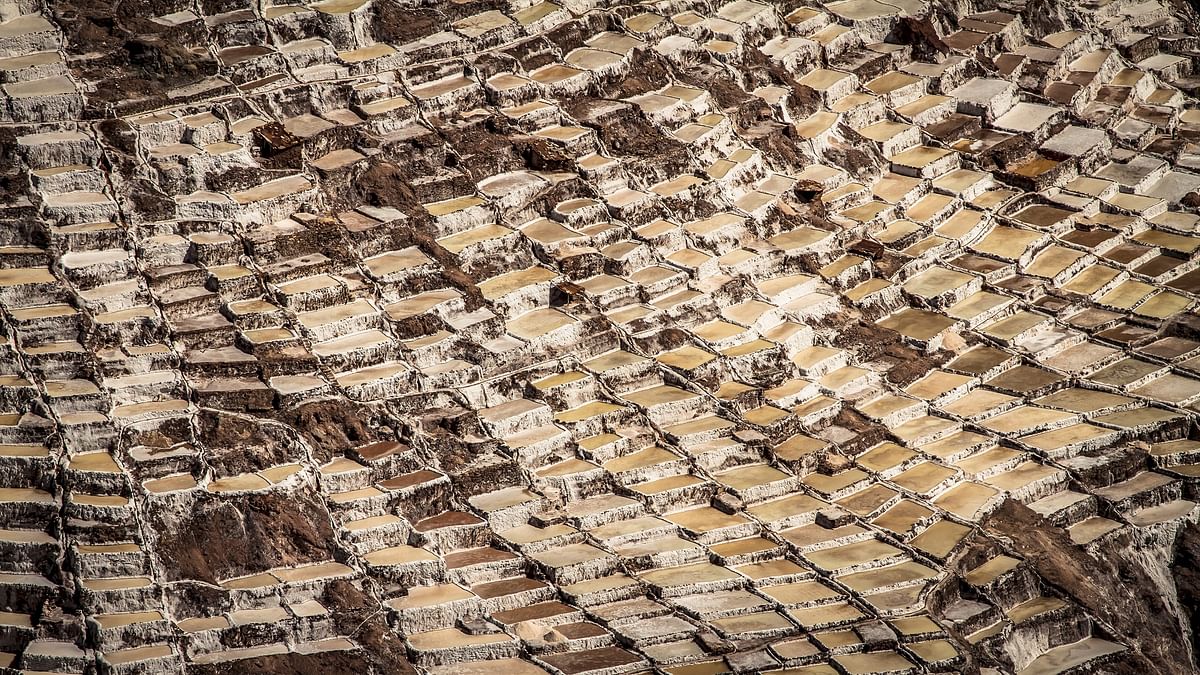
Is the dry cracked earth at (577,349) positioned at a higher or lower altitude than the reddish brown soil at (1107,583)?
higher

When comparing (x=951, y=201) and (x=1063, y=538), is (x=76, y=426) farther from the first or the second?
(x=951, y=201)

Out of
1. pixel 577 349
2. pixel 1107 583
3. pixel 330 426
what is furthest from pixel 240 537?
pixel 1107 583

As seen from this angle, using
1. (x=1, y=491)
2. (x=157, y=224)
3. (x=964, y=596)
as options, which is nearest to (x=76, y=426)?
(x=1, y=491)

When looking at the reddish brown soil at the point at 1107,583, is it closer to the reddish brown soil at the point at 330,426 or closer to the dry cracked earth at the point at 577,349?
the dry cracked earth at the point at 577,349

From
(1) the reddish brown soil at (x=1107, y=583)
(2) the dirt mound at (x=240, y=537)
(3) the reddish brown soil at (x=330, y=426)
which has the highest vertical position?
(3) the reddish brown soil at (x=330, y=426)

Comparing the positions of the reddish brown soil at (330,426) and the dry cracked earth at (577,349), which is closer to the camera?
the dry cracked earth at (577,349)

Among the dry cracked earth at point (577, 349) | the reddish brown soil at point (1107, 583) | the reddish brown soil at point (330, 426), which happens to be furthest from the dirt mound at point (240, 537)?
the reddish brown soil at point (1107, 583)

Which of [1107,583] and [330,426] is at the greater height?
[330,426]

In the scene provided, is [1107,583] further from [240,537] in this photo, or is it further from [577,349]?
[240,537]
